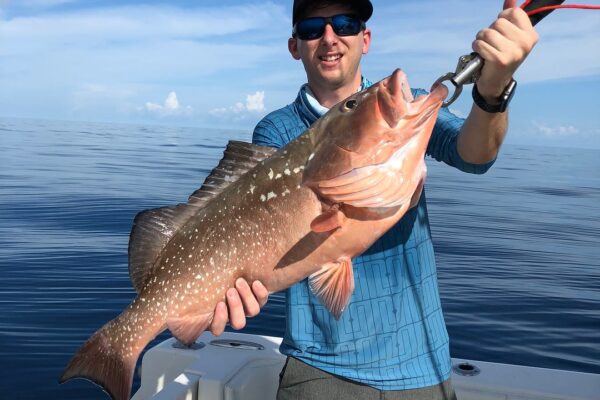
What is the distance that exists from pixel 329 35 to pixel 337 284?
1519 mm

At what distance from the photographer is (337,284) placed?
250cm

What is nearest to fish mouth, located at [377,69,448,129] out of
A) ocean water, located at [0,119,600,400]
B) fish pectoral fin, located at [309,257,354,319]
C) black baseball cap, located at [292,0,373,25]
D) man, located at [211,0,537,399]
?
man, located at [211,0,537,399]

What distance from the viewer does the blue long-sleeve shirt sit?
2.92 metres

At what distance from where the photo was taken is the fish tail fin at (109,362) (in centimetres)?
298

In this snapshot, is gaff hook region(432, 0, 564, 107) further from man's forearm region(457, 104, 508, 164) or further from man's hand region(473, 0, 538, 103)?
man's forearm region(457, 104, 508, 164)

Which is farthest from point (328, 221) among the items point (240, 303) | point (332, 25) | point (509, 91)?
point (332, 25)

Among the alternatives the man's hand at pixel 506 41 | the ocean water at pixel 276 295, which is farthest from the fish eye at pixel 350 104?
the ocean water at pixel 276 295

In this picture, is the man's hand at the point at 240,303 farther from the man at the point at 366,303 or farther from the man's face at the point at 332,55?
the man's face at the point at 332,55

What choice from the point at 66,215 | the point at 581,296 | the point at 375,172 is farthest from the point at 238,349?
the point at 66,215

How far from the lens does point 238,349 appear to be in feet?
15.5

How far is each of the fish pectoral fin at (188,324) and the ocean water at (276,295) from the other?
168 inches

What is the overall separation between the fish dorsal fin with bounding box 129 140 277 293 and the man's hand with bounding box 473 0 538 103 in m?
1.42

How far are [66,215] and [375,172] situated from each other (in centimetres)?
1589

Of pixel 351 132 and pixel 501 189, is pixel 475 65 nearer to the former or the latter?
pixel 351 132
